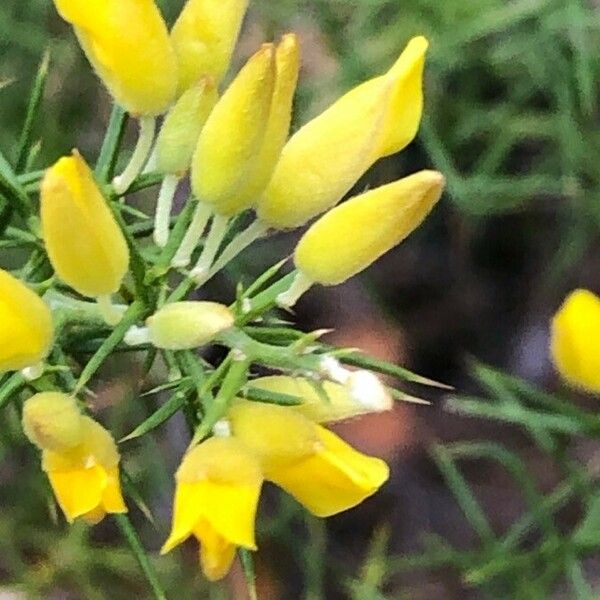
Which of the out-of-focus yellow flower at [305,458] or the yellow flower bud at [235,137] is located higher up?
the yellow flower bud at [235,137]

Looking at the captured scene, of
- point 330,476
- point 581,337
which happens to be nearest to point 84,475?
point 330,476

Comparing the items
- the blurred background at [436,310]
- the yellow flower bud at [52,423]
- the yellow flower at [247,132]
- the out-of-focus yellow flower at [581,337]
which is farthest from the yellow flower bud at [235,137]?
the blurred background at [436,310]

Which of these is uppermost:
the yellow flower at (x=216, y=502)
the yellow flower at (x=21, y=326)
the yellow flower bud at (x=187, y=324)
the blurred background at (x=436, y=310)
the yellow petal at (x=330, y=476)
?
the yellow flower at (x=21, y=326)

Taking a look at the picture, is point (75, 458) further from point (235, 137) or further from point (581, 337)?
point (581, 337)

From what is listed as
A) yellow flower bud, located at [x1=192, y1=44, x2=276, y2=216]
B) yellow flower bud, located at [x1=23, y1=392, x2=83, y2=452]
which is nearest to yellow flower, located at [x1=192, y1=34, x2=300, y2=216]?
yellow flower bud, located at [x1=192, y1=44, x2=276, y2=216]

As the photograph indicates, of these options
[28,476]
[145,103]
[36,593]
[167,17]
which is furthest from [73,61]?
[145,103]

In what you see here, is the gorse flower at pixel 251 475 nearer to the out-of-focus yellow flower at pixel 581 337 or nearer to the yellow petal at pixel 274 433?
the yellow petal at pixel 274 433
